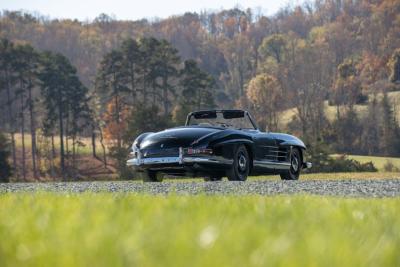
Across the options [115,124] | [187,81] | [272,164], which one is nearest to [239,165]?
[272,164]

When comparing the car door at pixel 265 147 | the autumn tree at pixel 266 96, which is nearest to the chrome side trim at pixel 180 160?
the car door at pixel 265 147

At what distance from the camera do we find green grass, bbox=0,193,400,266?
2605 mm

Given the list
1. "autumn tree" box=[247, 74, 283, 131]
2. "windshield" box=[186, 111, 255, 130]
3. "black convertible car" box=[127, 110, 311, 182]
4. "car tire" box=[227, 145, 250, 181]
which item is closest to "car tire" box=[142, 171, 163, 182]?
"black convertible car" box=[127, 110, 311, 182]

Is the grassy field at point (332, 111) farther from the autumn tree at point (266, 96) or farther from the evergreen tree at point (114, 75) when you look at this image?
the evergreen tree at point (114, 75)

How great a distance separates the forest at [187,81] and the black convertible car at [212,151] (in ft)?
101

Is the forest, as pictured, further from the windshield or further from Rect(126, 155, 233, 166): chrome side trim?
Rect(126, 155, 233, 166): chrome side trim

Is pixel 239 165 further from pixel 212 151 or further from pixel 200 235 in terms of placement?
pixel 200 235

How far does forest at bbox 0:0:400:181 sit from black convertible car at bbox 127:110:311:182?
3084 centimetres

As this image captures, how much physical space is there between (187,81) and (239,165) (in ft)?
200

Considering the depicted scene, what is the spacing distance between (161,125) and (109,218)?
161ft

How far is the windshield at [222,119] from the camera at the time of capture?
1390cm

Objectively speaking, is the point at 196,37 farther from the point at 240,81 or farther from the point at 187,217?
the point at 187,217

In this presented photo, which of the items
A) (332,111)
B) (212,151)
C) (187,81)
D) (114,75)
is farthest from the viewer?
(332,111)

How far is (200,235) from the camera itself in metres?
3.15
